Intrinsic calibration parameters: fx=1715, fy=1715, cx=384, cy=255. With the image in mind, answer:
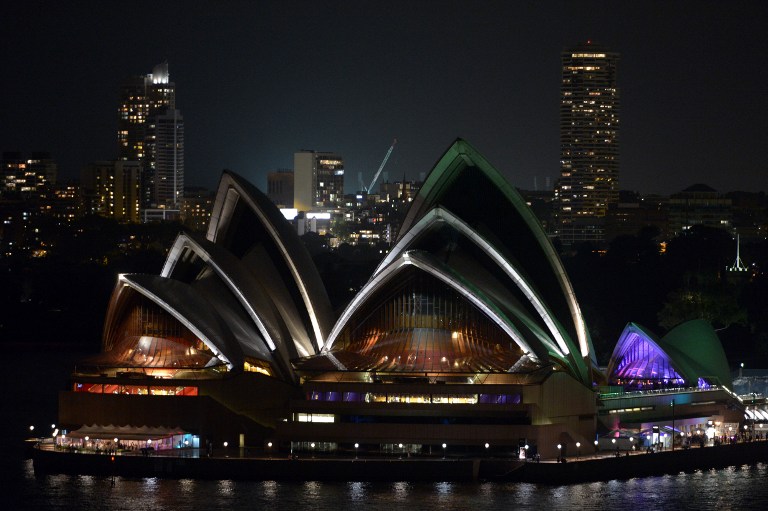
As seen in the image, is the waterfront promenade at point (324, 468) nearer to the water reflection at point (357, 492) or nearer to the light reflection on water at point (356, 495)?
the light reflection on water at point (356, 495)

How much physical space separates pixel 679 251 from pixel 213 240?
78652 millimetres

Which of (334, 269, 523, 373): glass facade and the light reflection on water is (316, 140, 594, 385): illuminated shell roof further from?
the light reflection on water

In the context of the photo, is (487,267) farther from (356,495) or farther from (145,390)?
(145,390)

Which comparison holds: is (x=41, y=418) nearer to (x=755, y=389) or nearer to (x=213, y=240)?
(x=213, y=240)

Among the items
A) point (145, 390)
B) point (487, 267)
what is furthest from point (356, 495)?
point (487, 267)

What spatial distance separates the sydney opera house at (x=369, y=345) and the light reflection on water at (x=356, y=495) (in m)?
3.90

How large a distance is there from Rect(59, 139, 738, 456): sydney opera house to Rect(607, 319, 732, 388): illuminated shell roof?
288cm

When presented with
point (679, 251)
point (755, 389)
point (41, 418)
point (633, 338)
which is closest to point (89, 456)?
point (41, 418)

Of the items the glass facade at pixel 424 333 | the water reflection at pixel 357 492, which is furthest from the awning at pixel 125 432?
the water reflection at pixel 357 492

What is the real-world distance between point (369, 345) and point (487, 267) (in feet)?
19.4

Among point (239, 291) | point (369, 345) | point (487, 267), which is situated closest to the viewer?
point (369, 345)

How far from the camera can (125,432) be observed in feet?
222

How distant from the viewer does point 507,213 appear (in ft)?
242

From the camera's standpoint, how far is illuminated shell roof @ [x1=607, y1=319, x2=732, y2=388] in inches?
3044
